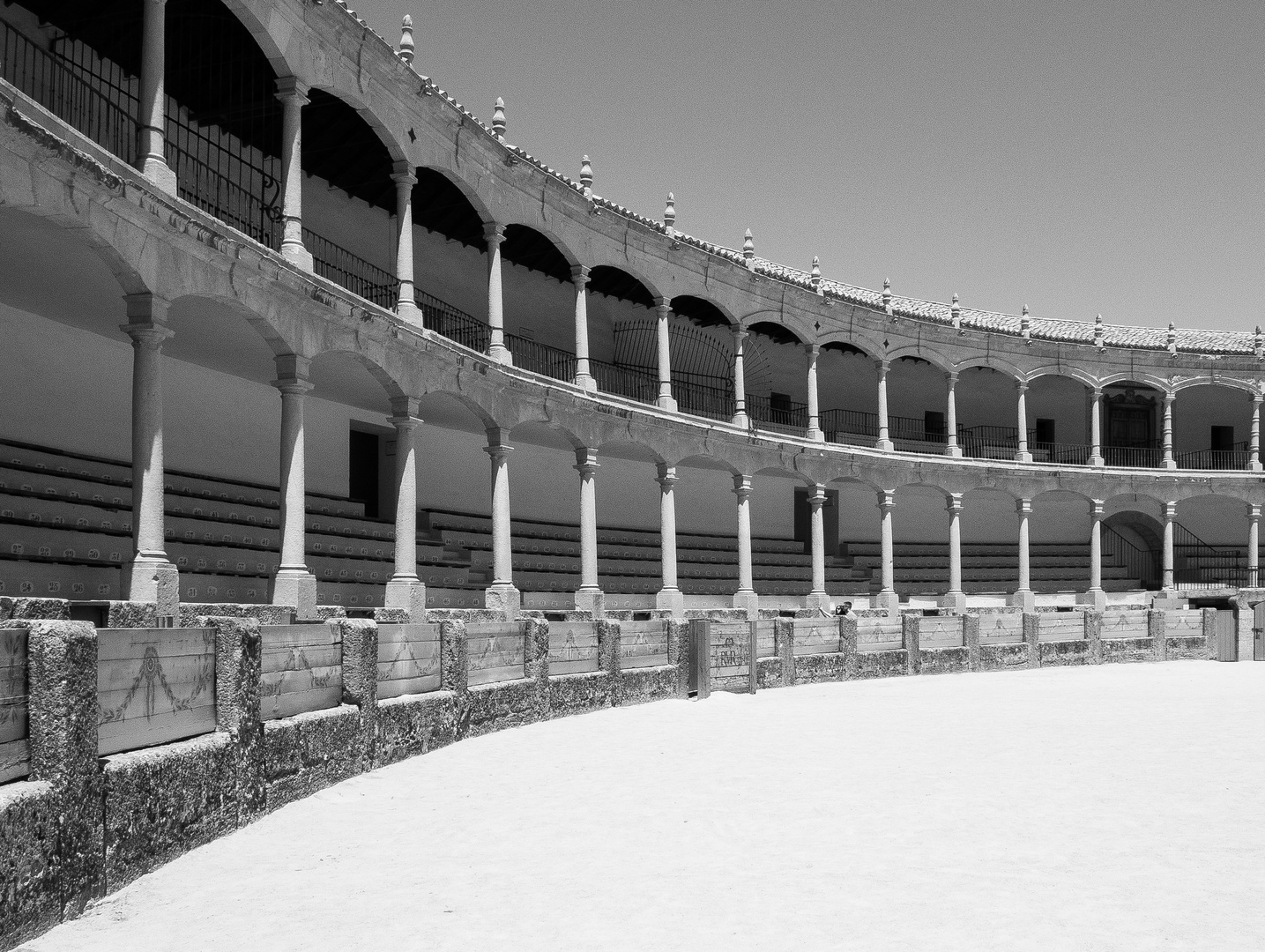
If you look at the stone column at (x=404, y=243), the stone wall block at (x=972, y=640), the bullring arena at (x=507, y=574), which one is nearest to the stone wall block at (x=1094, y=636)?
the bullring arena at (x=507, y=574)

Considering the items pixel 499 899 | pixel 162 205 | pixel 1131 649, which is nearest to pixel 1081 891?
pixel 499 899

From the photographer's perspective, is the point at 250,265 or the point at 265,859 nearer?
the point at 265,859

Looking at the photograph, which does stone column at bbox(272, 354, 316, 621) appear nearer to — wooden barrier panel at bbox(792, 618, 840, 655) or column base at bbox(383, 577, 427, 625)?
column base at bbox(383, 577, 427, 625)

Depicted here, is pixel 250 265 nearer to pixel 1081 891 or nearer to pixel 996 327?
pixel 1081 891

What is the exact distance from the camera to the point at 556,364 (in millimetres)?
28406

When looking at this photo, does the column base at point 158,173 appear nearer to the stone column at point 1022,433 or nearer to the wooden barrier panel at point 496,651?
the wooden barrier panel at point 496,651

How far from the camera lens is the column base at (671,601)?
2541 cm

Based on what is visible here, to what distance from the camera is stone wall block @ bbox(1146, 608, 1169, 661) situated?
25641 mm

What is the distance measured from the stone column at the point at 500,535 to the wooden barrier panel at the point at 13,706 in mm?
14843

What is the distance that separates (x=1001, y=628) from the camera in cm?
2314

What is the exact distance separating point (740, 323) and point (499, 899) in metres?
24.3

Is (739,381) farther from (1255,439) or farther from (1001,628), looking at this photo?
(1255,439)

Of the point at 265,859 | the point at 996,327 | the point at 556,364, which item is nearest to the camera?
the point at 265,859

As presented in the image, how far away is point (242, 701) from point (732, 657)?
1057 centimetres
